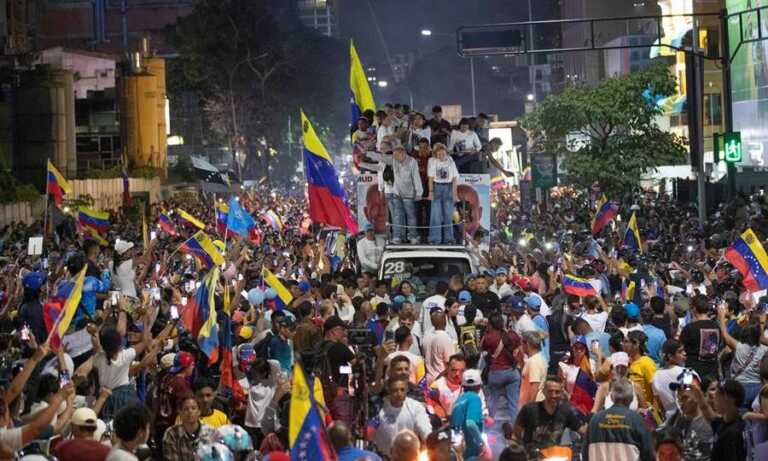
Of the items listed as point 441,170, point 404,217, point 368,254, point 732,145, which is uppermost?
point 732,145

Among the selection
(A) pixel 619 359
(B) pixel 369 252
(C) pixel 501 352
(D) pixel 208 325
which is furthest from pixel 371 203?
(A) pixel 619 359

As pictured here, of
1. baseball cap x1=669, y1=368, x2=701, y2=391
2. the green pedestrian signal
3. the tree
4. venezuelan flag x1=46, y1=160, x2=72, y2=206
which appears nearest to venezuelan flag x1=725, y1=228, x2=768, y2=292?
baseball cap x1=669, y1=368, x2=701, y2=391

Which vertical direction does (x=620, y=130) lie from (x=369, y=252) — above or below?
above

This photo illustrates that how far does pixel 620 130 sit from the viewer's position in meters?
48.8

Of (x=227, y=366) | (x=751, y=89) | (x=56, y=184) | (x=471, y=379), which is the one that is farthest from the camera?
(x=751, y=89)

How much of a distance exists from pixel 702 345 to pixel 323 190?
9907mm

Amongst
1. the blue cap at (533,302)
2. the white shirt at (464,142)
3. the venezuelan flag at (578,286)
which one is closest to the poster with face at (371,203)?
the white shirt at (464,142)

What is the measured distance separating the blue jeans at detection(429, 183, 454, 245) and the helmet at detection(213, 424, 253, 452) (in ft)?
37.1

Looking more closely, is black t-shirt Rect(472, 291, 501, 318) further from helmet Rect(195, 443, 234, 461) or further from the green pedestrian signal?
the green pedestrian signal

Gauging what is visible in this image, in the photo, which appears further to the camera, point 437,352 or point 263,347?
point 437,352

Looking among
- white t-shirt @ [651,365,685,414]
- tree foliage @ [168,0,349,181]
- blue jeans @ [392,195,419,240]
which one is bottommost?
white t-shirt @ [651,365,685,414]

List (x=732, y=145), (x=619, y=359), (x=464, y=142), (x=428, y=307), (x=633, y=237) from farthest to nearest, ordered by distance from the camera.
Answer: (x=732, y=145) < (x=633, y=237) < (x=464, y=142) < (x=428, y=307) < (x=619, y=359)

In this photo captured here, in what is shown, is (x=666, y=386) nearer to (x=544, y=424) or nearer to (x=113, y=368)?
(x=544, y=424)

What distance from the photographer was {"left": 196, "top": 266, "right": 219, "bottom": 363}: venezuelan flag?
12547 mm
